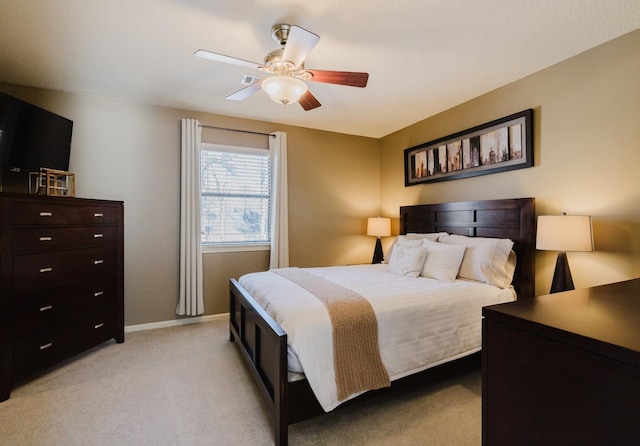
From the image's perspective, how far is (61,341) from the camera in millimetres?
2508

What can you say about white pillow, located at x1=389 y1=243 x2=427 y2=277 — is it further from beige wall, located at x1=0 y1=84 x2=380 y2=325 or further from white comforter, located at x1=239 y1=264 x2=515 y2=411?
beige wall, located at x1=0 y1=84 x2=380 y2=325

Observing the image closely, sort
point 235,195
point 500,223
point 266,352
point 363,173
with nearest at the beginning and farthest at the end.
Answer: point 266,352 → point 500,223 → point 235,195 → point 363,173

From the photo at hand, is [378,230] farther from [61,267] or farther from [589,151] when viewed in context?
[61,267]

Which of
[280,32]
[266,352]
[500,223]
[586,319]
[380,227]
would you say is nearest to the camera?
[586,319]

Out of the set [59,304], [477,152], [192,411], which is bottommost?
[192,411]

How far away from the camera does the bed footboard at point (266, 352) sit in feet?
5.34

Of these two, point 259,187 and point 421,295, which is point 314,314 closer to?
point 421,295

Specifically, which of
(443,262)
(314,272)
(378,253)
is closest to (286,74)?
(314,272)

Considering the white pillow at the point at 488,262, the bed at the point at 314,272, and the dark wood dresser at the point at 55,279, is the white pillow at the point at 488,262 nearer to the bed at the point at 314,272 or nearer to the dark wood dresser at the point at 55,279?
the bed at the point at 314,272

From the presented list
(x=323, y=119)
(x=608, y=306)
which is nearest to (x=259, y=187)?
(x=323, y=119)

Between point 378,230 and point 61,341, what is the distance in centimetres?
368

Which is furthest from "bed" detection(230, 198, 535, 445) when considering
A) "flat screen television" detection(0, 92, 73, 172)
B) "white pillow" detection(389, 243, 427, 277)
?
"flat screen television" detection(0, 92, 73, 172)

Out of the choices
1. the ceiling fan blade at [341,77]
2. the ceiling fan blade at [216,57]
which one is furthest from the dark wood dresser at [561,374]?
the ceiling fan blade at [216,57]

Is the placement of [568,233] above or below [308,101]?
below
